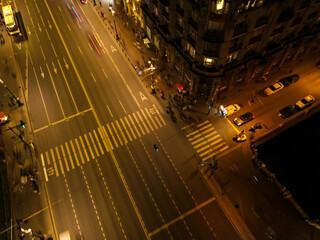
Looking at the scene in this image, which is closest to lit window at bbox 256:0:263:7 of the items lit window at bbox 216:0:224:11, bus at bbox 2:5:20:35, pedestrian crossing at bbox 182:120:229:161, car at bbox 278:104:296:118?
lit window at bbox 216:0:224:11

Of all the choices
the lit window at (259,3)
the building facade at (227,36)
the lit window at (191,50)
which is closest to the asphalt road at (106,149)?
the building facade at (227,36)

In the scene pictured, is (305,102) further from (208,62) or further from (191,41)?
(191,41)

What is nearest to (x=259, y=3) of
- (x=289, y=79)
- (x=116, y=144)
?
(x=289, y=79)

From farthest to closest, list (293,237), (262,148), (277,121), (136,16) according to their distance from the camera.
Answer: (136,16), (277,121), (262,148), (293,237)

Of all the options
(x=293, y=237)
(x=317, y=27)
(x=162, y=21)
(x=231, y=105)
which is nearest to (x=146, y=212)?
(x=293, y=237)

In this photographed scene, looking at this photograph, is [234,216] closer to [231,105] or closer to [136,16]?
[231,105]
